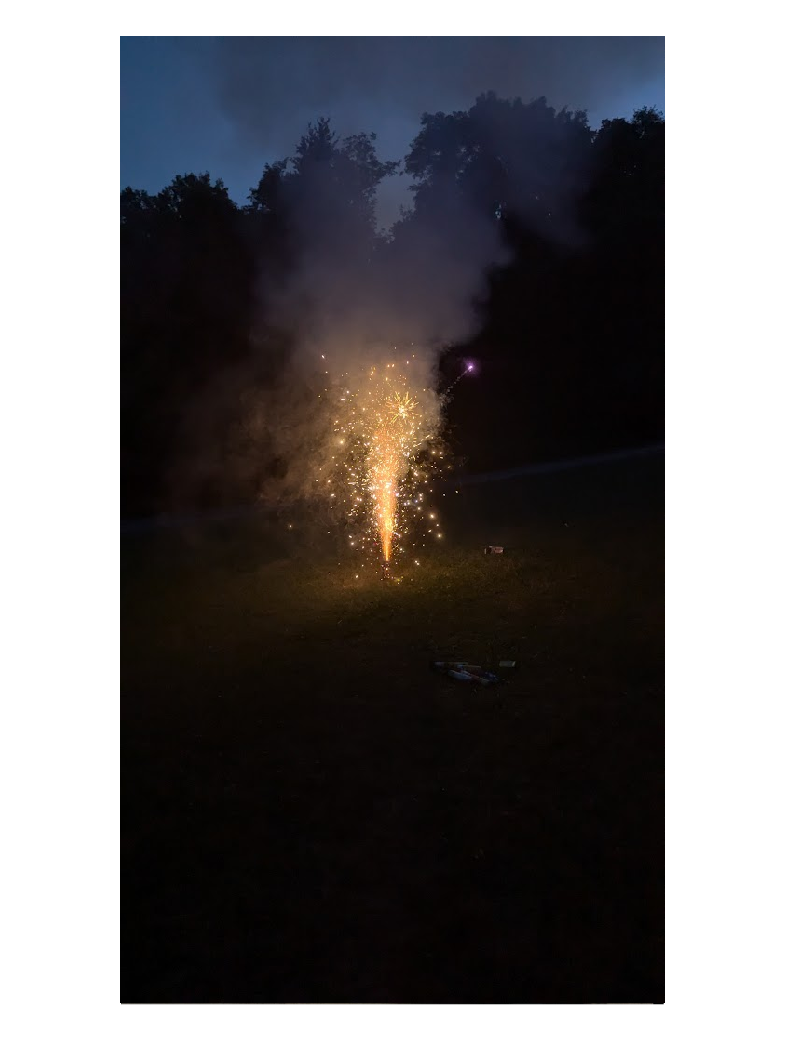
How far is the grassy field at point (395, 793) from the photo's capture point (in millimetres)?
3102

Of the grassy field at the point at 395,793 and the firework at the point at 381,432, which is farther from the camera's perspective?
the firework at the point at 381,432

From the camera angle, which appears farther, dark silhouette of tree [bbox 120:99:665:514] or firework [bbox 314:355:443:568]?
dark silhouette of tree [bbox 120:99:665:514]

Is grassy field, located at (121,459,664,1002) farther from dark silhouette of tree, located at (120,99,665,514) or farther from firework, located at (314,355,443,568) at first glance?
dark silhouette of tree, located at (120,99,665,514)

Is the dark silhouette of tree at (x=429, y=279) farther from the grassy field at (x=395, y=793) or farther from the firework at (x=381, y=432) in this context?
the grassy field at (x=395, y=793)

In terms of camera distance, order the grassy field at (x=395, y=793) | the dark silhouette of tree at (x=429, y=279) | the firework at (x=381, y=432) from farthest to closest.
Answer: the dark silhouette of tree at (x=429, y=279) → the firework at (x=381, y=432) → the grassy field at (x=395, y=793)

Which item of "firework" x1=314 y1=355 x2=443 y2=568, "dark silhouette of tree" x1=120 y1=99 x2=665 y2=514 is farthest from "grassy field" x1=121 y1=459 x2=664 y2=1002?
"dark silhouette of tree" x1=120 y1=99 x2=665 y2=514

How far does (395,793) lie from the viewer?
4.36m

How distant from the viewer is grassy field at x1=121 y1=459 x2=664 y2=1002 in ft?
10.2

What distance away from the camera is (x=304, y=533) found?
462 inches

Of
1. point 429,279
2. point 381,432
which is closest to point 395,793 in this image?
point 381,432

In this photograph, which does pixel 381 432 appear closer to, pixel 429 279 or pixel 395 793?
pixel 429 279

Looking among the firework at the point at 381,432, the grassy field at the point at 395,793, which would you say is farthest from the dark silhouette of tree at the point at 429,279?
the grassy field at the point at 395,793

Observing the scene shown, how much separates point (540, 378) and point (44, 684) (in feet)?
63.8

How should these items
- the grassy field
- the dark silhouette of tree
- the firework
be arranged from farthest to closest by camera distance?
the dark silhouette of tree → the firework → the grassy field
